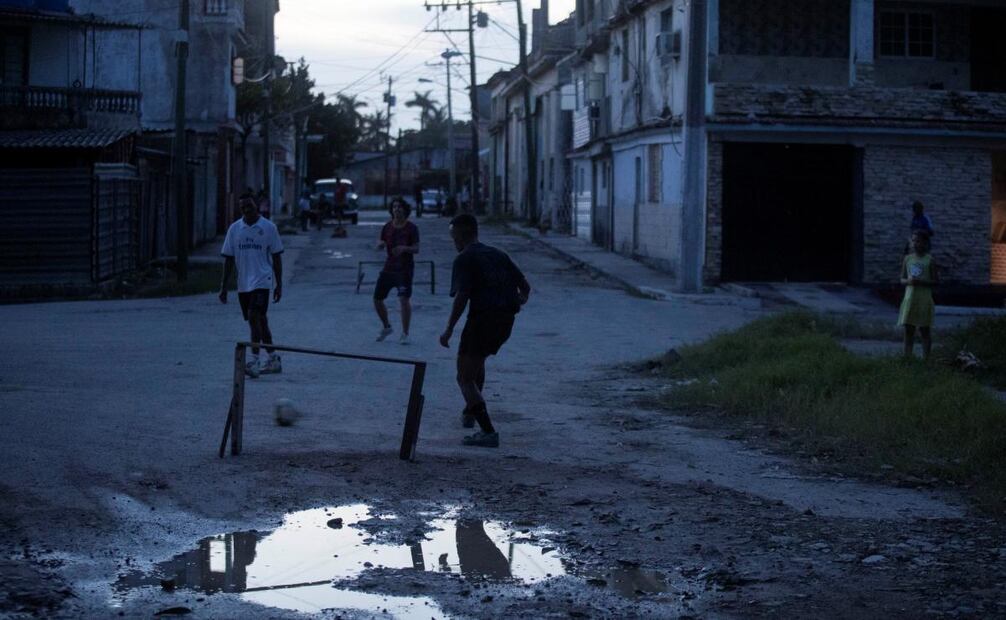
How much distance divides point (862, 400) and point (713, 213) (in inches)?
640

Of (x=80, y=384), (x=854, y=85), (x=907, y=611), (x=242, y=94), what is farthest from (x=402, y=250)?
(x=242, y=94)

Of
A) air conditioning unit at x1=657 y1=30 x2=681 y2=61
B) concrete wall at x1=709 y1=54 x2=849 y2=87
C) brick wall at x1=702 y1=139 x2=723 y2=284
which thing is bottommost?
brick wall at x1=702 y1=139 x2=723 y2=284

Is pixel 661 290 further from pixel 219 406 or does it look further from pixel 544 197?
pixel 544 197

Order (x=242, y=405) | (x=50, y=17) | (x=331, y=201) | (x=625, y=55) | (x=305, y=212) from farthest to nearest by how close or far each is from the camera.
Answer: (x=331, y=201) < (x=305, y=212) < (x=625, y=55) < (x=50, y=17) < (x=242, y=405)

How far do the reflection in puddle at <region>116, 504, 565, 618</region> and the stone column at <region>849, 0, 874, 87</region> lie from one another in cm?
2204

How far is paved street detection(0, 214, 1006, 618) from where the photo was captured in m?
5.89

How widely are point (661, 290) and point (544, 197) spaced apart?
2907cm

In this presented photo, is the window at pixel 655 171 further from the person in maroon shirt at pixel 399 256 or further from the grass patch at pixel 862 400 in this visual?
the grass patch at pixel 862 400

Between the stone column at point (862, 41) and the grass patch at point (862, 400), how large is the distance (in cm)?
1412

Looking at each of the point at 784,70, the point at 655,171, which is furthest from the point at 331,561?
the point at 655,171

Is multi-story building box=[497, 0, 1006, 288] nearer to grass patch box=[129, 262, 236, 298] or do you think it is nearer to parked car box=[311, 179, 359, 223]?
grass patch box=[129, 262, 236, 298]

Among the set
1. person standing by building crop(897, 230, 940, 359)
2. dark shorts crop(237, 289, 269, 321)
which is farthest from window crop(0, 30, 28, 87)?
person standing by building crop(897, 230, 940, 359)

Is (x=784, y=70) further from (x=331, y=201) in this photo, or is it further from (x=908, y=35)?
(x=331, y=201)

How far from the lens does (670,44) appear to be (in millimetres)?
28219
